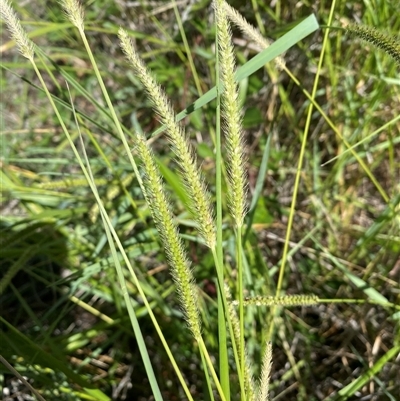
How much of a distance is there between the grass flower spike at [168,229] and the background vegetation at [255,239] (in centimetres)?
49

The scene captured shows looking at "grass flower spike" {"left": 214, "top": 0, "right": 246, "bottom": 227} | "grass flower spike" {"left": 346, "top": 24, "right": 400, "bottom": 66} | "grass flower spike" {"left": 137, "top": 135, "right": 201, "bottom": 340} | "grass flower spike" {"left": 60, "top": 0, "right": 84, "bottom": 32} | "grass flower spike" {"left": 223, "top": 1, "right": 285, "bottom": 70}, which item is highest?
"grass flower spike" {"left": 223, "top": 1, "right": 285, "bottom": 70}

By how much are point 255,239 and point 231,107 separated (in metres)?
0.82

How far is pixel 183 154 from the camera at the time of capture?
0.67 m

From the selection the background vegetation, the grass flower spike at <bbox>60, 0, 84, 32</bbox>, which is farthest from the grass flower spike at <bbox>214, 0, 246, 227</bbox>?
the background vegetation

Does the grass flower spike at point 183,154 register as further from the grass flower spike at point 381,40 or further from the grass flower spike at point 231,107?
the grass flower spike at point 381,40

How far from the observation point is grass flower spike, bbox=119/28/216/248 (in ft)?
2.22

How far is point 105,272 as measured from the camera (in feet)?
5.11

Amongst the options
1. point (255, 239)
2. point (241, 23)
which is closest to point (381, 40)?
point (241, 23)

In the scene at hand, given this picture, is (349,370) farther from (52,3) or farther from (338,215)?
(52,3)

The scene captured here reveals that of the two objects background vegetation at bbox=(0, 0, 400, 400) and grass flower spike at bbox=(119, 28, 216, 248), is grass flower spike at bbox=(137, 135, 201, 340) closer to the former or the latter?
grass flower spike at bbox=(119, 28, 216, 248)

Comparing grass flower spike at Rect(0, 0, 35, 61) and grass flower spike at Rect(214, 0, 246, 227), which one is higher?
grass flower spike at Rect(0, 0, 35, 61)

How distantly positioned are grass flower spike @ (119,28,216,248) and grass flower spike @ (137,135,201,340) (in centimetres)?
4

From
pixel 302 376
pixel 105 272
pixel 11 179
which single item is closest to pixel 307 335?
pixel 302 376

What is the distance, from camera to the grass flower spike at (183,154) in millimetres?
676
